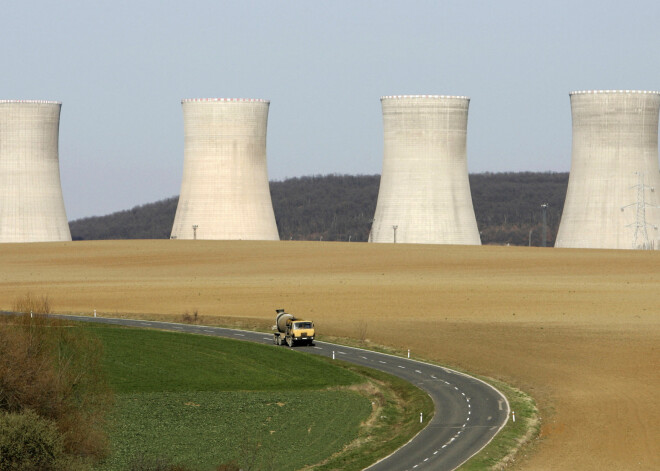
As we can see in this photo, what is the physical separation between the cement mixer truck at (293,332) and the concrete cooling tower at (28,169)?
30.6 meters

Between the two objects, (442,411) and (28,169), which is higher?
(28,169)

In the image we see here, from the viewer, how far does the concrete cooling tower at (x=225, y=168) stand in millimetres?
68125

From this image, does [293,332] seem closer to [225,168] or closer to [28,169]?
[225,168]

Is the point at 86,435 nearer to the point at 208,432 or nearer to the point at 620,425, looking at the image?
the point at 208,432

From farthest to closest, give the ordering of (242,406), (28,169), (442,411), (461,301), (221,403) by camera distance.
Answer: (28,169), (461,301), (221,403), (242,406), (442,411)

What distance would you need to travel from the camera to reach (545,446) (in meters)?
28.5

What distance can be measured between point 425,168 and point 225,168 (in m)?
10.6

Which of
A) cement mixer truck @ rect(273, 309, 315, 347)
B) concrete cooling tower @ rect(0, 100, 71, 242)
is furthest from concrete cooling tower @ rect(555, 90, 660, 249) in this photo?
concrete cooling tower @ rect(0, 100, 71, 242)

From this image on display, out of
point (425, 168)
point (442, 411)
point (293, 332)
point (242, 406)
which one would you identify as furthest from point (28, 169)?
point (442, 411)

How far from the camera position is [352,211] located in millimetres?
159750

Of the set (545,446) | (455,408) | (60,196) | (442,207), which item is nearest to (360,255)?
(442,207)

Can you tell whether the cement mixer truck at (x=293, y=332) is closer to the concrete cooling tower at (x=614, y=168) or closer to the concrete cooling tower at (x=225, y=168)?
the concrete cooling tower at (x=225, y=168)

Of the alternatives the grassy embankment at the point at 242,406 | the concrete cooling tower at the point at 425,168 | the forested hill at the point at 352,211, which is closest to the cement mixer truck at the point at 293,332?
the grassy embankment at the point at 242,406

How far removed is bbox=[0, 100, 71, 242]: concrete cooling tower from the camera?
69562 millimetres
